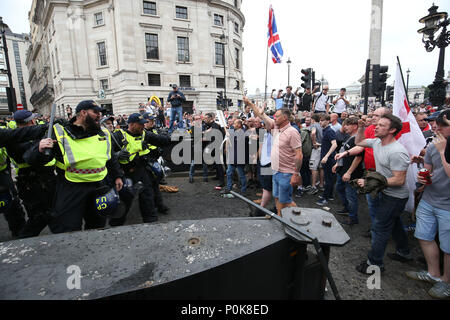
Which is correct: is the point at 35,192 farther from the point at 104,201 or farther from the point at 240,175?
the point at 240,175

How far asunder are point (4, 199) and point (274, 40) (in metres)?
15.7

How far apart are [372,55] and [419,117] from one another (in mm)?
17741

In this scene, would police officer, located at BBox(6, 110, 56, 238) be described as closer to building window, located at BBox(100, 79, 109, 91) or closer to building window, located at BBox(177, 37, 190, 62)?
building window, located at BBox(177, 37, 190, 62)

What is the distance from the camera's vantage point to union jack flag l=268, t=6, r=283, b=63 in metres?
14.9

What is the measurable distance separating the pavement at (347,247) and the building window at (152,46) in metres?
29.5

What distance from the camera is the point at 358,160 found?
13.7 ft

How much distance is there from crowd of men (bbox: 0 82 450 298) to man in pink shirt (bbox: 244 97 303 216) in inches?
0.7

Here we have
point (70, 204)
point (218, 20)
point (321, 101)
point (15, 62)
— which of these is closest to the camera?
point (70, 204)

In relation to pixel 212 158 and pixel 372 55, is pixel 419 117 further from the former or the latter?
pixel 372 55

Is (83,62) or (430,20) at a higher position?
(83,62)

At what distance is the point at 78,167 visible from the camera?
2732mm

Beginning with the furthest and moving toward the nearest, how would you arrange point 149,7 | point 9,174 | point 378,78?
point 149,7 → point 378,78 → point 9,174

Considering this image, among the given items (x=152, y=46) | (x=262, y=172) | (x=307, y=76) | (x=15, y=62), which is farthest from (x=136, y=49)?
(x=15, y=62)
